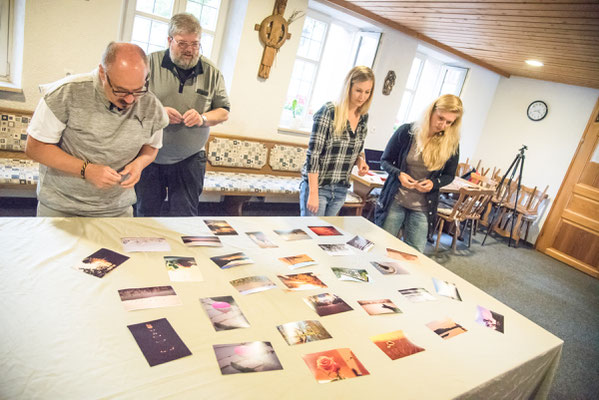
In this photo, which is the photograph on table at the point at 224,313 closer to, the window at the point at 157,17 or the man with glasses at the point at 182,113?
the man with glasses at the point at 182,113

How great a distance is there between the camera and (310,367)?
106 cm

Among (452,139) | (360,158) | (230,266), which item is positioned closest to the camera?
(230,266)

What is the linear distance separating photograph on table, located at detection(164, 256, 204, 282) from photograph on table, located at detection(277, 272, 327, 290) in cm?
32

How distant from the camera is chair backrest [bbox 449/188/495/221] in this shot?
445 centimetres

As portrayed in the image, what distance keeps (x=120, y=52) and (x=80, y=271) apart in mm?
752

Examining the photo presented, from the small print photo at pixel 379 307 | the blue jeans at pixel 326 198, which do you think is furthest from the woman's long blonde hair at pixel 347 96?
the small print photo at pixel 379 307

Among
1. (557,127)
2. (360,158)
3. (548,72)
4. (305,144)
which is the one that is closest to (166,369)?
(360,158)

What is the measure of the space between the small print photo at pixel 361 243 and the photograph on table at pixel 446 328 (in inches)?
23.0

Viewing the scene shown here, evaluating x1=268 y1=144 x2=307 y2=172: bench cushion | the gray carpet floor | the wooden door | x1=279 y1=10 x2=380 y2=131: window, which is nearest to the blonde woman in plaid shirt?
the gray carpet floor

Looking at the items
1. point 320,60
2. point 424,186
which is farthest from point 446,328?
point 320,60

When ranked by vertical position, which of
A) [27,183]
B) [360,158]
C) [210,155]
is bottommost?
[27,183]

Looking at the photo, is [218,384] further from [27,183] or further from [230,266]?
[27,183]

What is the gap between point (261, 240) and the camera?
177 cm

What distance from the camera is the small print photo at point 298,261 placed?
63.3 inches
